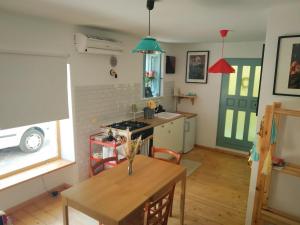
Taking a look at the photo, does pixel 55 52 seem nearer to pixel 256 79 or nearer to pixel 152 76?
pixel 152 76

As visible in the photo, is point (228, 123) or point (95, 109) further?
point (228, 123)

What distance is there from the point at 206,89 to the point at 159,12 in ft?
9.93

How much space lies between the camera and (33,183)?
9.75 feet

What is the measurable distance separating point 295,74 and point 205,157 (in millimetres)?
2983

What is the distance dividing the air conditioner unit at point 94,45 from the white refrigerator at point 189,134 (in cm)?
222

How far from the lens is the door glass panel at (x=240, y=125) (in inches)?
184

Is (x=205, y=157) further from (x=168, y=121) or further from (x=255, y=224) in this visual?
(x=255, y=224)

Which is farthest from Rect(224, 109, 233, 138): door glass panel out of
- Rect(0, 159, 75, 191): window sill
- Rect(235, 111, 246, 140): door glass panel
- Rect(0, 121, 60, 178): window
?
Rect(0, 121, 60, 178): window

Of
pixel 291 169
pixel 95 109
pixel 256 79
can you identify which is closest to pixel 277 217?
pixel 291 169

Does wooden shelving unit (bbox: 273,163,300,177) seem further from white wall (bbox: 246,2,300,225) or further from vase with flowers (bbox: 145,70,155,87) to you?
vase with flowers (bbox: 145,70,155,87)

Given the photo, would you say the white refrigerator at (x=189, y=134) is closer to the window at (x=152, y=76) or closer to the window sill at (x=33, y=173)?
the window at (x=152, y=76)

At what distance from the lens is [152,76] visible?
4.79 meters

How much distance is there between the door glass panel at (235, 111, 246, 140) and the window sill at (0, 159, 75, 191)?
336 cm

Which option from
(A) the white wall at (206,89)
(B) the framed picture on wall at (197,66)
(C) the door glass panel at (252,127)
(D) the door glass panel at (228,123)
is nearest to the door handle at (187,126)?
(A) the white wall at (206,89)
